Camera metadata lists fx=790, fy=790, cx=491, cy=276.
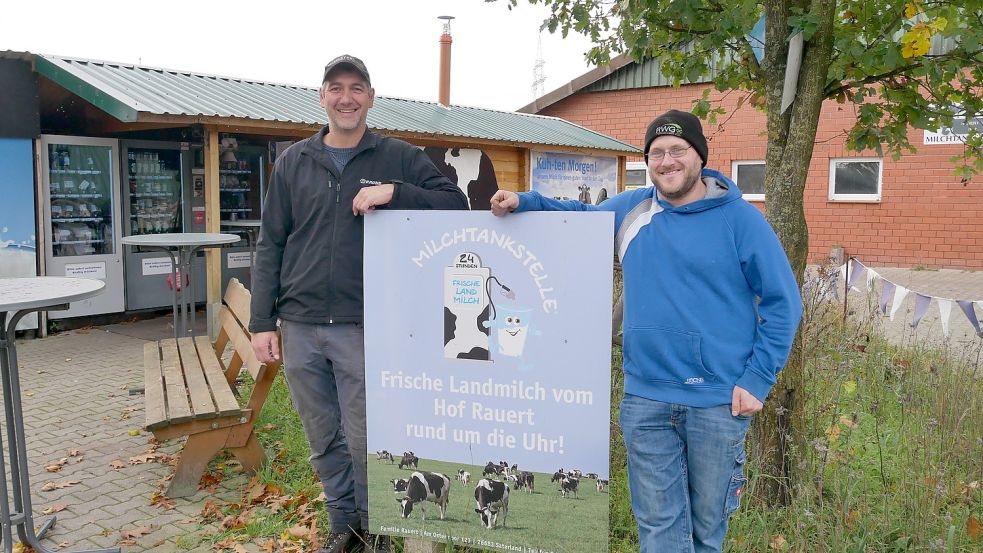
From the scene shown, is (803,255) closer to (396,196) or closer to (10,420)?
(396,196)

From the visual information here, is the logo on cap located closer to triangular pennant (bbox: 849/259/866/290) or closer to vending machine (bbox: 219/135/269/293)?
triangular pennant (bbox: 849/259/866/290)

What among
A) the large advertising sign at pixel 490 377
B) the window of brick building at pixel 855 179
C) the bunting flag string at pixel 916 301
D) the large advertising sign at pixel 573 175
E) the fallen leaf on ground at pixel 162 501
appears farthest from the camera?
the window of brick building at pixel 855 179

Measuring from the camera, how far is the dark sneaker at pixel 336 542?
3.41 meters

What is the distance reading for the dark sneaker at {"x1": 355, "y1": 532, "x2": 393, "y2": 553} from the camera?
3373 millimetres

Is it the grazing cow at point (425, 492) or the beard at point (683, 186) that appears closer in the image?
the beard at point (683, 186)

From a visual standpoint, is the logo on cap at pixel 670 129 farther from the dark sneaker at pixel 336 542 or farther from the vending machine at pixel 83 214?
the vending machine at pixel 83 214

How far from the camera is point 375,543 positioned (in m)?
3.36

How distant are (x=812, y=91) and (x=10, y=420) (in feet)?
12.9

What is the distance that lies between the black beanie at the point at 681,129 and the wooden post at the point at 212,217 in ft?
23.4

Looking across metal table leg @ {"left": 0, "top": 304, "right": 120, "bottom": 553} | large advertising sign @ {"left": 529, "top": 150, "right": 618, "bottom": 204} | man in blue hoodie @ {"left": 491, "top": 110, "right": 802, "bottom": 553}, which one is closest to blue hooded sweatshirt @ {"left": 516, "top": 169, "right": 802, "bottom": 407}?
man in blue hoodie @ {"left": 491, "top": 110, "right": 802, "bottom": 553}

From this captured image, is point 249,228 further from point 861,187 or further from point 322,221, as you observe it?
point 861,187

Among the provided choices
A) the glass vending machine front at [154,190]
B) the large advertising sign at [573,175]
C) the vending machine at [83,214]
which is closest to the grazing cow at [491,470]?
the vending machine at [83,214]

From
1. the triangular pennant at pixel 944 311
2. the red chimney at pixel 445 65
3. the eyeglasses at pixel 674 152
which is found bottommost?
the triangular pennant at pixel 944 311

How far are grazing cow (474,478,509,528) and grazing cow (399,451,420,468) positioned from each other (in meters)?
0.27
